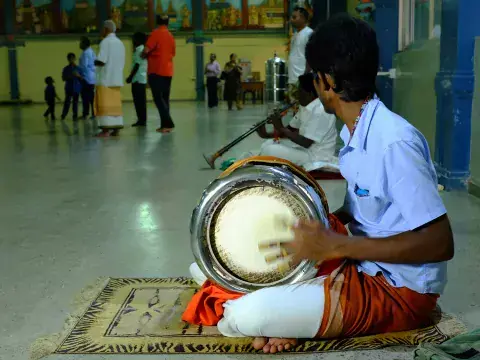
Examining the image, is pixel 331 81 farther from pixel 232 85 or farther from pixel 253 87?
pixel 253 87

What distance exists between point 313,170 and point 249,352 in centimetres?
300

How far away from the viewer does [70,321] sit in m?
2.20

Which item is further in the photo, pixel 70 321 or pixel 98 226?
pixel 98 226

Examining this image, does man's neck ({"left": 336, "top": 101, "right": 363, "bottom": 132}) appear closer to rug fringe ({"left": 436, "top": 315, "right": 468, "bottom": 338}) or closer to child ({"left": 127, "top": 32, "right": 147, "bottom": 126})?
rug fringe ({"left": 436, "top": 315, "right": 468, "bottom": 338})

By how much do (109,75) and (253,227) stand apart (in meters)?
6.30

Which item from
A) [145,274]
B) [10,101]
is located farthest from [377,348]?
[10,101]

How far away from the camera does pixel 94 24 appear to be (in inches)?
725

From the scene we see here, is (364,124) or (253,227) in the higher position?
(364,124)

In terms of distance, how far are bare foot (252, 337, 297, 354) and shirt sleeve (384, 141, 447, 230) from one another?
0.53 meters

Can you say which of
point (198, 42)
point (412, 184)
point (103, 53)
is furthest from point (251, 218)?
point (198, 42)

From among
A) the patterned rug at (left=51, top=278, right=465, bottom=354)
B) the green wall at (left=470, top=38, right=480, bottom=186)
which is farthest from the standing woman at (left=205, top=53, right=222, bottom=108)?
the patterned rug at (left=51, top=278, right=465, bottom=354)

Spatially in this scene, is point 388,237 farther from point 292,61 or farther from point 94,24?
point 94,24

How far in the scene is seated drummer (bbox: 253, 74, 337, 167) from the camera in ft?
15.1

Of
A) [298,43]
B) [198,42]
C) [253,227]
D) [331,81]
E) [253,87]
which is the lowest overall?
[253,87]
